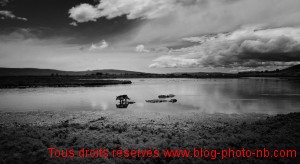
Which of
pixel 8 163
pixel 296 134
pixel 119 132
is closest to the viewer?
pixel 8 163

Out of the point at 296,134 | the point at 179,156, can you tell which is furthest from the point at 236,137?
the point at 179,156

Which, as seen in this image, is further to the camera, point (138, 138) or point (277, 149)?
point (138, 138)

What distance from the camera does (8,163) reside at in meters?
9.38

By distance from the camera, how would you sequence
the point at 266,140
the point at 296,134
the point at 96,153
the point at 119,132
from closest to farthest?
1. the point at 96,153
2. the point at 266,140
3. the point at 296,134
4. the point at 119,132

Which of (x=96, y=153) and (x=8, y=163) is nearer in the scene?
(x=8, y=163)

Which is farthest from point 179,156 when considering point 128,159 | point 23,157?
point 23,157

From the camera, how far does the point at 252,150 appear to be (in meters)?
10.6

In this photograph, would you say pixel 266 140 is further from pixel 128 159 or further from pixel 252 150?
pixel 128 159

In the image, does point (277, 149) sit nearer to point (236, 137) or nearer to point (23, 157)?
point (236, 137)

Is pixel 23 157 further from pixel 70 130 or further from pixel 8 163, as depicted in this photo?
pixel 70 130

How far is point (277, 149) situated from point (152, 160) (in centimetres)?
710

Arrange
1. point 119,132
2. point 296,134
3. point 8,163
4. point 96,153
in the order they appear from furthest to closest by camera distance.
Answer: point 119,132 → point 296,134 → point 96,153 → point 8,163

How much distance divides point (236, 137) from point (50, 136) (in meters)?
13.3

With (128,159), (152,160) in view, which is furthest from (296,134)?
(128,159)
